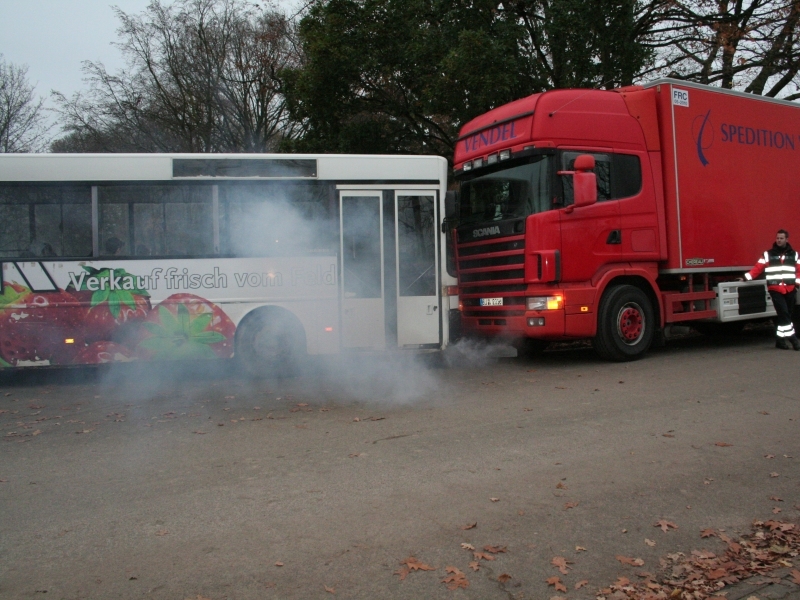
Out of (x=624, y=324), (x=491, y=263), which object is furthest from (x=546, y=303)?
(x=624, y=324)

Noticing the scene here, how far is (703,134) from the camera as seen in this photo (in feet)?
37.8

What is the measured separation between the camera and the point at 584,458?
6176 mm

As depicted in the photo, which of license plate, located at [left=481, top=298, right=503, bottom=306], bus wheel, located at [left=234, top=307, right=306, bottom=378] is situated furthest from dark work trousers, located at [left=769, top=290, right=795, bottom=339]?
bus wheel, located at [left=234, top=307, right=306, bottom=378]

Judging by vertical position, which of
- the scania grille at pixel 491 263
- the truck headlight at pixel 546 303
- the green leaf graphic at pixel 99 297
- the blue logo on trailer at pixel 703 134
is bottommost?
the truck headlight at pixel 546 303

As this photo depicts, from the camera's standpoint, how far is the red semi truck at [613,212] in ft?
33.8

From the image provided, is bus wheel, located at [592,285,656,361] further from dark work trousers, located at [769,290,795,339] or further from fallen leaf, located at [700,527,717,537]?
fallen leaf, located at [700,527,717,537]

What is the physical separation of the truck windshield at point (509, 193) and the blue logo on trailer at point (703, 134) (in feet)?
9.34

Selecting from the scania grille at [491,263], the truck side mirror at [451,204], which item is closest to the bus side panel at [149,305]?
the truck side mirror at [451,204]

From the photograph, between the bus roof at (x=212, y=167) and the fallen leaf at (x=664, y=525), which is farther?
the bus roof at (x=212, y=167)

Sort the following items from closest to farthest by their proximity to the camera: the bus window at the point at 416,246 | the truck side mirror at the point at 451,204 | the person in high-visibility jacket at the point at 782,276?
the truck side mirror at the point at 451,204 < the bus window at the point at 416,246 < the person in high-visibility jacket at the point at 782,276

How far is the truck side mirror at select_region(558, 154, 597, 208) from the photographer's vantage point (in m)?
9.97

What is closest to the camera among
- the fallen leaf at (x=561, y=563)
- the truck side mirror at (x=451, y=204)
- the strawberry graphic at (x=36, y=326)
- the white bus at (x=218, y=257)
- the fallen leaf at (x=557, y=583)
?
the fallen leaf at (x=557, y=583)

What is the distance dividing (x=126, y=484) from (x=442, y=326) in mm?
5929

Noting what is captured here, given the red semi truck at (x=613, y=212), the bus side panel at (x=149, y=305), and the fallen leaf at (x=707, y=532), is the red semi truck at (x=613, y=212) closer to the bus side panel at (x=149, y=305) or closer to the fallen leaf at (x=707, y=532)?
the bus side panel at (x=149, y=305)
